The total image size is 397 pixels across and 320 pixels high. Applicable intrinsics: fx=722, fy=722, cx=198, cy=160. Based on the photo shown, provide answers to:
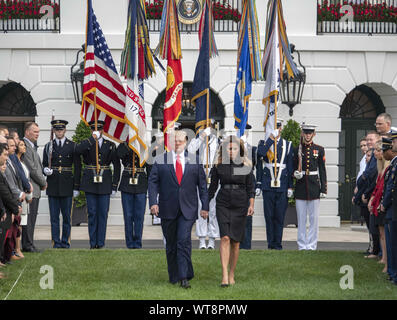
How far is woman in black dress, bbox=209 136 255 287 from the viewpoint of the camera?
9109 mm

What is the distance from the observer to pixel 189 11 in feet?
59.9

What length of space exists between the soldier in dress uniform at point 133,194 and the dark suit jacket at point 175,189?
3074mm

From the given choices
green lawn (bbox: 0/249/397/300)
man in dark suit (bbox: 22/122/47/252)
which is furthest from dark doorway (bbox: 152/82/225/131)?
green lawn (bbox: 0/249/397/300)

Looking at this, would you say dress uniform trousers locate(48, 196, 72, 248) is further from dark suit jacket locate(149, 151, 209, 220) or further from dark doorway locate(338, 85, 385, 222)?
dark doorway locate(338, 85, 385, 222)

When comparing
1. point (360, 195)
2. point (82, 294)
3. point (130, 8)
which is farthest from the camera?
point (130, 8)

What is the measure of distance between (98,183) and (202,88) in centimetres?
242

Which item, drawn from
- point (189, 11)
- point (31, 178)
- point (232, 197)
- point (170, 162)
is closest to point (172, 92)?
point (31, 178)

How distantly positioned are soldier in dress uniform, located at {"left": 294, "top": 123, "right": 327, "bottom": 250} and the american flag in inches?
123

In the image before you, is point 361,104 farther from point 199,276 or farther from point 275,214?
point 199,276

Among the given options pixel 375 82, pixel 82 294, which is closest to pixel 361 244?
pixel 375 82

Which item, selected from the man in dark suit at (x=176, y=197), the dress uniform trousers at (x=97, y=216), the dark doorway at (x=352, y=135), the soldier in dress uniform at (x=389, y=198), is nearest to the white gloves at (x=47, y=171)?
the dress uniform trousers at (x=97, y=216)

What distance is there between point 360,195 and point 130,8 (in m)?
5.14

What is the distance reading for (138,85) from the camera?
41.1 feet

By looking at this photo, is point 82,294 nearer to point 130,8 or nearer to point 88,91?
point 88,91
